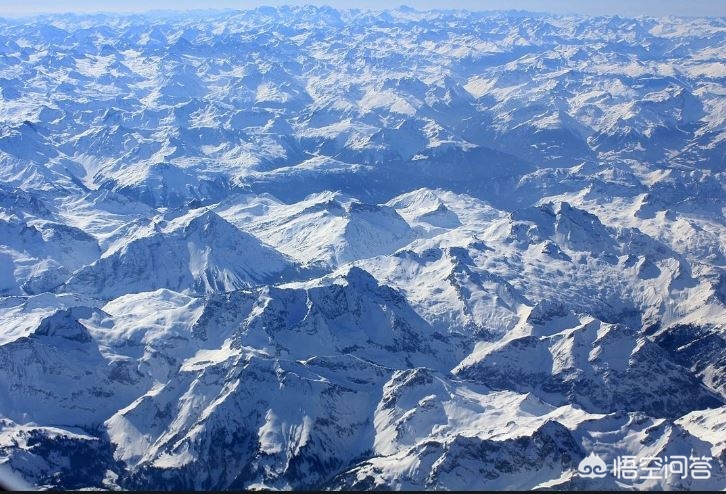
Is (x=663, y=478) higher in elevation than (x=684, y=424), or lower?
higher

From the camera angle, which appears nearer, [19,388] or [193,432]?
[193,432]

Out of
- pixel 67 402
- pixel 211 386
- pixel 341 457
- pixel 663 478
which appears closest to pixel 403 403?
pixel 341 457

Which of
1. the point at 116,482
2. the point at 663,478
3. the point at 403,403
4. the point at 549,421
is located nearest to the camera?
the point at 663,478

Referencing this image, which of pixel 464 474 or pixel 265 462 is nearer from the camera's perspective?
pixel 464 474

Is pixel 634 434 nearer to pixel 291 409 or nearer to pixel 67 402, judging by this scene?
pixel 291 409

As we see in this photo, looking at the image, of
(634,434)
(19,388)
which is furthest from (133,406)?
(634,434)

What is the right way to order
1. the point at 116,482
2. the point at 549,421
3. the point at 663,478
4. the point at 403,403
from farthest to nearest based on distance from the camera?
the point at 403,403 → the point at 116,482 → the point at 549,421 → the point at 663,478

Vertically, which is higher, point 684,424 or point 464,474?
point 464,474

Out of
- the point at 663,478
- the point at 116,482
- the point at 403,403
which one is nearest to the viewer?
the point at 663,478

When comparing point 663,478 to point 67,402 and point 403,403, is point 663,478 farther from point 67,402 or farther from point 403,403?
point 67,402
